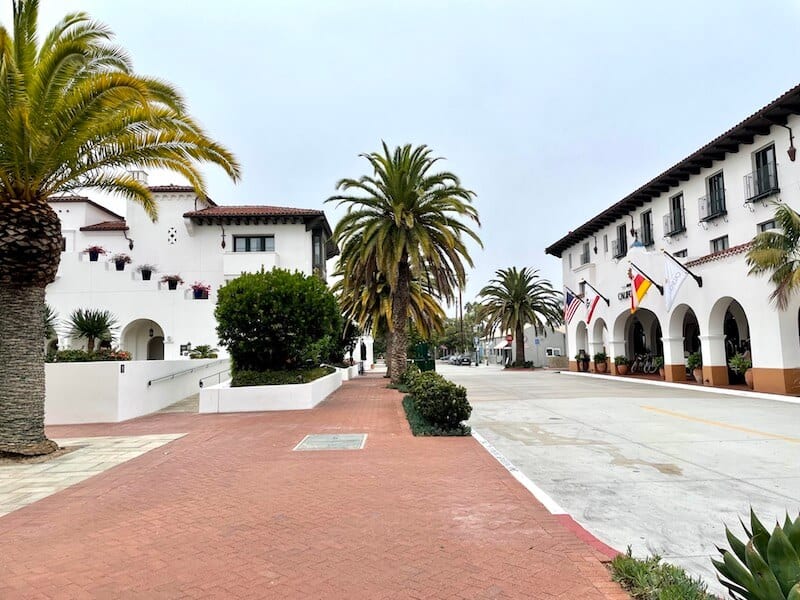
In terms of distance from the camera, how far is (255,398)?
53.1 ft

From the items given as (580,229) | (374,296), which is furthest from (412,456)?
(580,229)

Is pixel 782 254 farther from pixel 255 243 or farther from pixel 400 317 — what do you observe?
pixel 255 243

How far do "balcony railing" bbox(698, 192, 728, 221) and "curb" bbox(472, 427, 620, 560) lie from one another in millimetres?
20179

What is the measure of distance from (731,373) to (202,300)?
2665 centimetres

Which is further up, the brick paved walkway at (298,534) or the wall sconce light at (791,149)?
the wall sconce light at (791,149)

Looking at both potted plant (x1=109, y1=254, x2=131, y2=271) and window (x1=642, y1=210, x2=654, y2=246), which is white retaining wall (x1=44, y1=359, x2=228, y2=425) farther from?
window (x1=642, y1=210, x2=654, y2=246)

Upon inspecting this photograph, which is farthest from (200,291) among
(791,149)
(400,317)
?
(791,149)

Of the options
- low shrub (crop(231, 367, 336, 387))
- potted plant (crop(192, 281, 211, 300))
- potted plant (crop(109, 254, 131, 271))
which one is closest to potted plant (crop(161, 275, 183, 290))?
potted plant (crop(192, 281, 211, 300))

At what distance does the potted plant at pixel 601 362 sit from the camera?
35594 mm

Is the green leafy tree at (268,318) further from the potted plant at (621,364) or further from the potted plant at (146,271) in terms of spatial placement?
the potted plant at (621,364)

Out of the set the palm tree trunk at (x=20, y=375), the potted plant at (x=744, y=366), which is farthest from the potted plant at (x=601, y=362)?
the palm tree trunk at (x=20, y=375)

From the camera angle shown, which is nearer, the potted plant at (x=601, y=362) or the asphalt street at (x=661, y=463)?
the asphalt street at (x=661, y=463)

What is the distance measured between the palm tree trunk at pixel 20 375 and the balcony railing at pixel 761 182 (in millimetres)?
24024

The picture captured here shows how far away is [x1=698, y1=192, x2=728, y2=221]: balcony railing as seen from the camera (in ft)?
78.7
